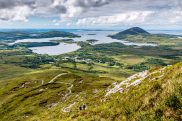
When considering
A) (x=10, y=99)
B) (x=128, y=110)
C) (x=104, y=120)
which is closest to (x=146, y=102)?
(x=128, y=110)

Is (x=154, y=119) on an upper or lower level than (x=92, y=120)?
upper

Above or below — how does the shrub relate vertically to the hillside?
above

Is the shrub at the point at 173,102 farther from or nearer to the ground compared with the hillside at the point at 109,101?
farther from the ground

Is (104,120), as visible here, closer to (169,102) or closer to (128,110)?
(128,110)

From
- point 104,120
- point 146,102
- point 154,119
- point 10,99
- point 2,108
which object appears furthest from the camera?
point 10,99

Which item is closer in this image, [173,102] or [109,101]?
A: [173,102]

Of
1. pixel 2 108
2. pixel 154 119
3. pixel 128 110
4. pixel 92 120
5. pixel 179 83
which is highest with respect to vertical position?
pixel 179 83

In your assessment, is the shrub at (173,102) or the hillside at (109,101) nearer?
the shrub at (173,102)

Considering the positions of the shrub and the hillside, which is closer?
the shrub
